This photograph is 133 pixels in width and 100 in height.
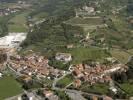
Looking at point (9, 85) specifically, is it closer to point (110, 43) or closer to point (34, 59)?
point (34, 59)

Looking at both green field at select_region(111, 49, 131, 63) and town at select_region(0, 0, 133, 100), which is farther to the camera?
green field at select_region(111, 49, 131, 63)

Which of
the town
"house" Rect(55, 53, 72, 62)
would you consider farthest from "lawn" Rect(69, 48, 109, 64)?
"house" Rect(55, 53, 72, 62)

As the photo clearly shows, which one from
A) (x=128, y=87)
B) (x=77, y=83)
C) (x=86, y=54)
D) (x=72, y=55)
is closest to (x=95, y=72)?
(x=77, y=83)

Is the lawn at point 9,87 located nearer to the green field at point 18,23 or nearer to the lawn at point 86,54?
the lawn at point 86,54

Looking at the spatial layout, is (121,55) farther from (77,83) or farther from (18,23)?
(18,23)

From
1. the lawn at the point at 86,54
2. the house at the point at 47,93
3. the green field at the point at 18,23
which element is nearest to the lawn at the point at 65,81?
the house at the point at 47,93

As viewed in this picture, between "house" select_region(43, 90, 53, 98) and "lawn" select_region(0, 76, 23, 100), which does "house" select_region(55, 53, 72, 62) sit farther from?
"house" select_region(43, 90, 53, 98)
